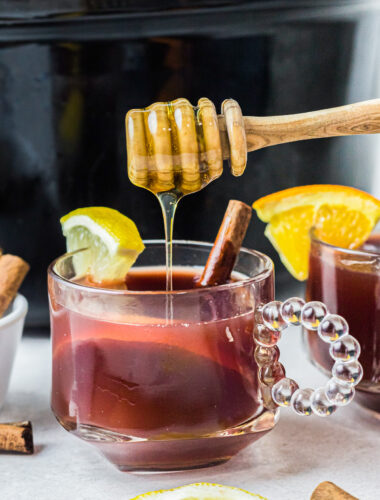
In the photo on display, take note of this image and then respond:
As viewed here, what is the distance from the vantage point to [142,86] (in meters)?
0.89

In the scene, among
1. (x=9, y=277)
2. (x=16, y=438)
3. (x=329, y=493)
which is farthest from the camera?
(x=9, y=277)

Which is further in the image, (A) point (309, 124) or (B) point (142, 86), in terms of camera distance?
(B) point (142, 86)

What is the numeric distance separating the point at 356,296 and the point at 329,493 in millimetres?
213

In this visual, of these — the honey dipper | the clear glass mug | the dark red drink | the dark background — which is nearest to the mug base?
the dark red drink

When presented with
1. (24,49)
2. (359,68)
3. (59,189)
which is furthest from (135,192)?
(359,68)

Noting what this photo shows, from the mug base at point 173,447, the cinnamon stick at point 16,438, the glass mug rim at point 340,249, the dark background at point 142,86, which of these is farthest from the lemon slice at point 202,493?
the dark background at point 142,86

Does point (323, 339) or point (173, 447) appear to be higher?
point (323, 339)

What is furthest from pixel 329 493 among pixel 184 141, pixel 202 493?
pixel 184 141

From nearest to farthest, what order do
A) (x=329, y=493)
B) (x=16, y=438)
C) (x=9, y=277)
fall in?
(x=329, y=493)
(x=16, y=438)
(x=9, y=277)

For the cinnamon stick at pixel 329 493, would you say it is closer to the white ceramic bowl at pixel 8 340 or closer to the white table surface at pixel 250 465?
the white table surface at pixel 250 465

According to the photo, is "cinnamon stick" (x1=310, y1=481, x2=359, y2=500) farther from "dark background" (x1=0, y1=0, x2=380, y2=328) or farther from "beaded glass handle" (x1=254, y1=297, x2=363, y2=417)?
"dark background" (x1=0, y1=0, x2=380, y2=328)

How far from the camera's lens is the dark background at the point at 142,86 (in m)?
0.86

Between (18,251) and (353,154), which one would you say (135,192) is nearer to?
(18,251)

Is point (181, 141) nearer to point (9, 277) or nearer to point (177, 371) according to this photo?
point (177, 371)
